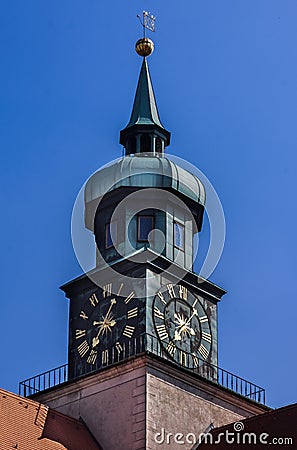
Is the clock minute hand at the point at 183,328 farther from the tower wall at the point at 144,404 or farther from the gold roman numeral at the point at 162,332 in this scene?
the tower wall at the point at 144,404

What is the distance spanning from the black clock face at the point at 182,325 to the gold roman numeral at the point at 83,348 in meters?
1.93

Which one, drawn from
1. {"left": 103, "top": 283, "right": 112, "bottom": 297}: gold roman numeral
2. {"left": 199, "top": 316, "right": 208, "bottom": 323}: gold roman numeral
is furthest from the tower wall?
{"left": 103, "top": 283, "right": 112, "bottom": 297}: gold roman numeral

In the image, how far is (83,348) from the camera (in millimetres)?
34812

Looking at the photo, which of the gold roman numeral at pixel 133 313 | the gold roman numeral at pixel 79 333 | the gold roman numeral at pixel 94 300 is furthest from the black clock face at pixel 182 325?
the gold roman numeral at pixel 79 333

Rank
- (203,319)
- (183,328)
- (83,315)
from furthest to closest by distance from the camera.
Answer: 1. (203,319)
2. (83,315)
3. (183,328)

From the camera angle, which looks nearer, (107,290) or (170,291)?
(170,291)

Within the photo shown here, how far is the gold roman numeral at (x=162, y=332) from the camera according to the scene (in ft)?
111

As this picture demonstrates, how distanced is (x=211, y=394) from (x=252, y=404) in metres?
1.28

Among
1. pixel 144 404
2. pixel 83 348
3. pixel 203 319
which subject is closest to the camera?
pixel 144 404

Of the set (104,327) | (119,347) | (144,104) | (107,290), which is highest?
(144,104)

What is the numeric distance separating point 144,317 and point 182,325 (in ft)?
4.38

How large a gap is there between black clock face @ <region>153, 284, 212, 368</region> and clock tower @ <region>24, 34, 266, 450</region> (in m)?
0.03

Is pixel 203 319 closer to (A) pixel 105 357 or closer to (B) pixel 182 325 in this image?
(B) pixel 182 325

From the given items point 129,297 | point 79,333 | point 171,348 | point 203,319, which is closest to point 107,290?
point 129,297
